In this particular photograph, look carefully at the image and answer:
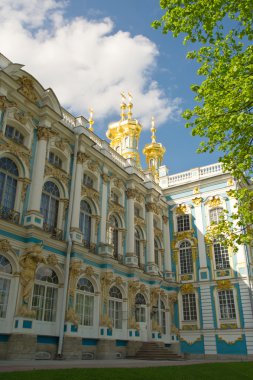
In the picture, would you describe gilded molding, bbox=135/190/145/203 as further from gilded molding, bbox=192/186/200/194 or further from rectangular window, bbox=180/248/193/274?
rectangular window, bbox=180/248/193/274

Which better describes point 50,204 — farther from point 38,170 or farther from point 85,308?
point 85,308

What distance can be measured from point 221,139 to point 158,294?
14.1 meters

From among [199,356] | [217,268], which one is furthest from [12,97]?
[199,356]

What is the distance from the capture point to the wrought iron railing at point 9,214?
571 inches

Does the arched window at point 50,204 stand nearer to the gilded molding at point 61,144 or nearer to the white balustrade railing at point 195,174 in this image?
the gilded molding at point 61,144

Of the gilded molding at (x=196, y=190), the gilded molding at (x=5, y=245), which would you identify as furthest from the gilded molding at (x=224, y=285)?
the gilded molding at (x=5, y=245)

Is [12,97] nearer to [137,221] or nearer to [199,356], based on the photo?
[137,221]

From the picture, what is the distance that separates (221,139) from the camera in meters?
11.6

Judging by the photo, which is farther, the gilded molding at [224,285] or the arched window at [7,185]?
the gilded molding at [224,285]

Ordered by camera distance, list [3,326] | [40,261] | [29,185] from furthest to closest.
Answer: [29,185], [40,261], [3,326]

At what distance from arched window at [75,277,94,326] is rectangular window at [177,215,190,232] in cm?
1075

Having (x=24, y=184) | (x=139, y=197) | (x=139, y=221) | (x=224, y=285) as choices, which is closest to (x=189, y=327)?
(x=224, y=285)

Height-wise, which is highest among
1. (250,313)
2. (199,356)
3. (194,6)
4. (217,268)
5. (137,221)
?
(194,6)

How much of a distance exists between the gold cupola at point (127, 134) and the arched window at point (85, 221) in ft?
46.2
